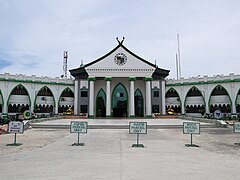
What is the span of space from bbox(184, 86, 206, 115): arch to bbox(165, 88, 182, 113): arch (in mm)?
1355

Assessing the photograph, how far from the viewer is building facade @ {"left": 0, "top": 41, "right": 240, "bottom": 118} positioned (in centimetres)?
3462

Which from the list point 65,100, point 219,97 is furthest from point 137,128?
point 65,100

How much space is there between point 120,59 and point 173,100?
40.9 feet

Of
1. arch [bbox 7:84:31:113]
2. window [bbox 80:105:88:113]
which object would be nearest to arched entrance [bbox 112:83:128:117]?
window [bbox 80:105:88:113]

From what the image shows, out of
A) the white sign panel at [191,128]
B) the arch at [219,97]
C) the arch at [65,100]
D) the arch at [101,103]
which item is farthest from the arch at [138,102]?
the white sign panel at [191,128]

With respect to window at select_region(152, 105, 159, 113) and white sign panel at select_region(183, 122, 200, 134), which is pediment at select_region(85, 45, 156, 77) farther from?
white sign panel at select_region(183, 122, 200, 134)

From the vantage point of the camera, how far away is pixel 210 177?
5312 mm

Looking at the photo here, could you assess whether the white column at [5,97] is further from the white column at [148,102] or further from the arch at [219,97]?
the arch at [219,97]

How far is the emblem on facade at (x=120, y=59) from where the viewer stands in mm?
36938

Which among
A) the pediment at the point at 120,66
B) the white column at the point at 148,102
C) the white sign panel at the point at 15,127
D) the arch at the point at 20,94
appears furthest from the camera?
the pediment at the point at 120,66

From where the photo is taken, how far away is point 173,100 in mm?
38969

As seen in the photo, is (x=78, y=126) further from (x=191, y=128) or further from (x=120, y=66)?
(x=120, y=66)

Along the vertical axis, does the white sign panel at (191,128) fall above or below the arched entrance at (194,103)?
below

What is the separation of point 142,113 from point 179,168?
32.7 meters
